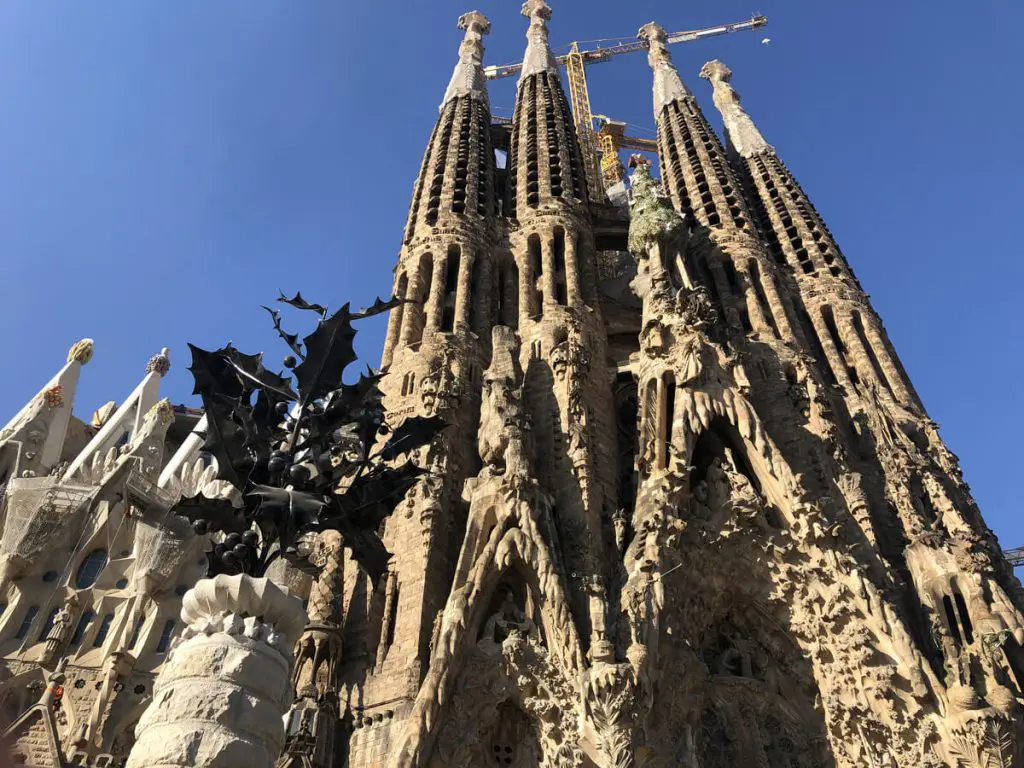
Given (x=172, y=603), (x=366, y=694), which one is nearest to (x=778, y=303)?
(x=366, y=694)

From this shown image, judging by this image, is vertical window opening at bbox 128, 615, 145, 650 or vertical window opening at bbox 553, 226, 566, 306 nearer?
vertical window opening at bbox 128, 615, 145, 650

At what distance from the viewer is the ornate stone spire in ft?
108

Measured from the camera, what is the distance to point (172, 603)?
17562 mm

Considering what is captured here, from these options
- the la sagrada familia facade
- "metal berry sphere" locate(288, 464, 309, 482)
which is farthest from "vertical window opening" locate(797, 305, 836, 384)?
"metal berry sphere" locate(288, 464, 309, 482)

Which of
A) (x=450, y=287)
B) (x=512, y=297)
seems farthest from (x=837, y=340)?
(x=450, y=287)

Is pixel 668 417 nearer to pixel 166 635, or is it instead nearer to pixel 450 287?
pixel 450 287

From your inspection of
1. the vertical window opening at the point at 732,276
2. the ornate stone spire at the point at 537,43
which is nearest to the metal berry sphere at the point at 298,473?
the vertical window opening at the point at 732,276

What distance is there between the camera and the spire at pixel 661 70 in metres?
34.1

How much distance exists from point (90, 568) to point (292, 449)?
14477mm

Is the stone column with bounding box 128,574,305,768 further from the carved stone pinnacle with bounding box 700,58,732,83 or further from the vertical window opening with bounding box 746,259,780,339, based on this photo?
the carved stone pinnacle with bounding box 700,58,732,83

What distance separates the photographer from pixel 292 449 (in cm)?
652

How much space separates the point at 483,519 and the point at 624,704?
376cm

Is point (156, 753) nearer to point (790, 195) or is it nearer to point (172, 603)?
point (172, 603)

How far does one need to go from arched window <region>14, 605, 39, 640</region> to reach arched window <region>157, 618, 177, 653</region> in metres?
2.58
